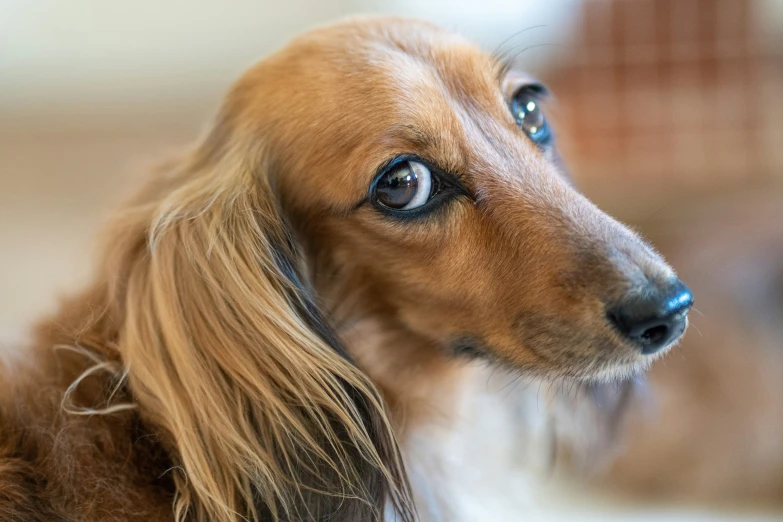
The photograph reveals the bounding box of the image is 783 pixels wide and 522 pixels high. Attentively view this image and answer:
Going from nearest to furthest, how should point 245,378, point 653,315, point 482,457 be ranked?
1. point 653,315
2. point 245,378
3. point 482,457

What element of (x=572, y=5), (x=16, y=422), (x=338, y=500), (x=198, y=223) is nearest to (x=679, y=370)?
(x=338, y=500)

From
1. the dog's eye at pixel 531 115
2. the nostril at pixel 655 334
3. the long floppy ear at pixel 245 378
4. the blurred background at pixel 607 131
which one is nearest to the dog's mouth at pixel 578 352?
the nostril at pixel 655 334

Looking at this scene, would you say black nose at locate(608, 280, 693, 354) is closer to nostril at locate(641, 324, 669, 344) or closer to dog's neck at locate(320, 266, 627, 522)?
nostril at locate(641, 324, 669, 344)

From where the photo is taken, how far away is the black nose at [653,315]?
1027 mm

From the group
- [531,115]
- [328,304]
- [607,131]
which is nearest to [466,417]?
[328,304]

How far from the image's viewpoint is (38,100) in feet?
14.3

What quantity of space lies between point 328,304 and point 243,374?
0.80 ft

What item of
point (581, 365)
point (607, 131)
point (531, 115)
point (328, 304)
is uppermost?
point (607, 131)

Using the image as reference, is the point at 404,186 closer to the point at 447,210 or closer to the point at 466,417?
the point at 447,210

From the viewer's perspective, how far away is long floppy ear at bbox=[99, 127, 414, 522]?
111cm

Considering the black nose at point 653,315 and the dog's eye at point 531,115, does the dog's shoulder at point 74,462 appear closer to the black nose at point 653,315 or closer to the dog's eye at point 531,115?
the black nose at point 653,315

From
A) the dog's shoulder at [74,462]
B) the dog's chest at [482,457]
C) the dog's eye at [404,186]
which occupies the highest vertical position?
the dog's eye at [404,186]

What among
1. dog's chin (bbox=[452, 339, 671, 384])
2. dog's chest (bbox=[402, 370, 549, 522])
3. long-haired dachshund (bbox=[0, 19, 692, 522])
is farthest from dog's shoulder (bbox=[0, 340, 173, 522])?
dog's chin (bbox=[452, 339, 671, 384])

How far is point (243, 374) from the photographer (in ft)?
3.81
